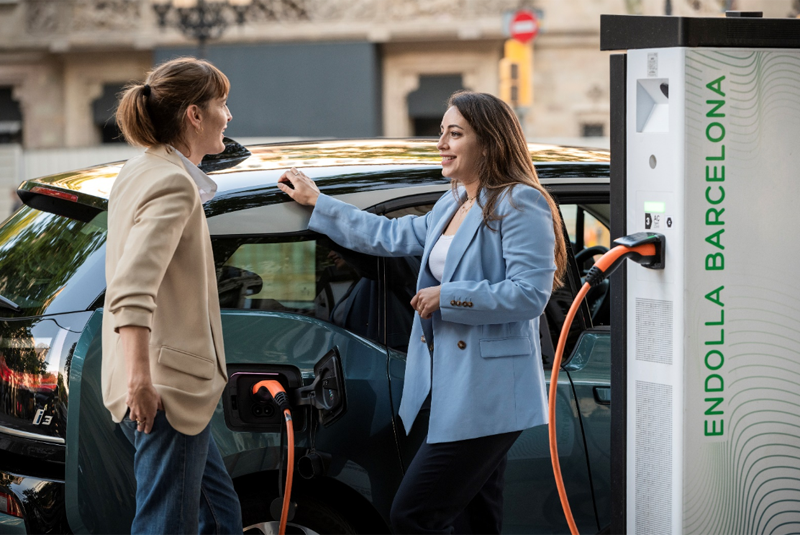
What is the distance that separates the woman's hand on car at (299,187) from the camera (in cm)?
278

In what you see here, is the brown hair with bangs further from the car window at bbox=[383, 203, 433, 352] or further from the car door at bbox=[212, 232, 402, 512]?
the car window at bbox=[383, 203, 433, 352]

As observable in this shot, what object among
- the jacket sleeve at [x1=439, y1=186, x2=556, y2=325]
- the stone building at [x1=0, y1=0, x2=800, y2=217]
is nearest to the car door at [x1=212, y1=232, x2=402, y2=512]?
the jacket sleeve at [x1=439, y1=186, x2=556, y2=325]

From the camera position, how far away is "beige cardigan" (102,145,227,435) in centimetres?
204

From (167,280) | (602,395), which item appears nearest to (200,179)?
(167,280)

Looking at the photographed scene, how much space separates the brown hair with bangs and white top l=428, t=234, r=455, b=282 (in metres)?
0.80

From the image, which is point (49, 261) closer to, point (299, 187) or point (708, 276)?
point (299, 187)

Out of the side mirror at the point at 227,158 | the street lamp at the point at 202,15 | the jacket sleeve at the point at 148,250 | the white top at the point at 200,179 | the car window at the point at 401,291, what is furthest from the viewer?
the street lamp at the point at 202,15

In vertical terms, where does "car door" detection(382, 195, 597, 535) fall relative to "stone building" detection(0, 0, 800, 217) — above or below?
below

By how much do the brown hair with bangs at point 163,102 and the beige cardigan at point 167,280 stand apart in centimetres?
5

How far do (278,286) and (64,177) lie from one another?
2.71ft

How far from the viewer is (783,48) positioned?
2.38m

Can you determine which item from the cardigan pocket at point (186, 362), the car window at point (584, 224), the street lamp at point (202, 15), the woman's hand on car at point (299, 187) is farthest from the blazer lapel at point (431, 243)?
the street lamp at point (202, 15)

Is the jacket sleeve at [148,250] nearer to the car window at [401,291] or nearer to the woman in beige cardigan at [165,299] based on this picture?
the woman in beige cardigan at [165,299]

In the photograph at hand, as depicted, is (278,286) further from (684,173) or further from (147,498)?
(684,173)
